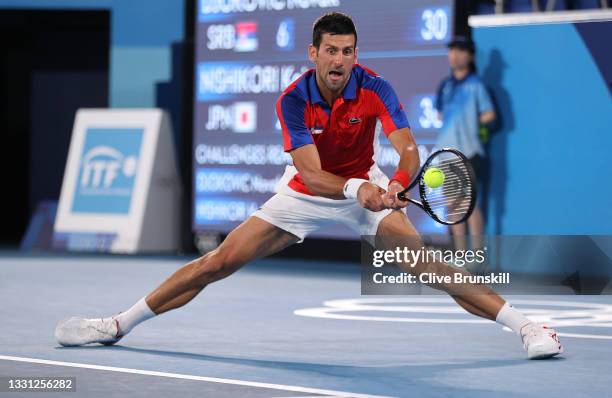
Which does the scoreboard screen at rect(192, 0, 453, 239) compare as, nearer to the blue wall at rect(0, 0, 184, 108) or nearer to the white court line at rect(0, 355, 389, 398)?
the blue wall at rect(0, 0, 184, 108)

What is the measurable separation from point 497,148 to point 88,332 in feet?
19.5

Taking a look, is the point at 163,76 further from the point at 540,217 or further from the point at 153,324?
the point at 153,324

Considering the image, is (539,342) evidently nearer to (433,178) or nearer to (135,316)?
(433,178)

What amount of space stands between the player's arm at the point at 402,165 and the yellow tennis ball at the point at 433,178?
9 cm

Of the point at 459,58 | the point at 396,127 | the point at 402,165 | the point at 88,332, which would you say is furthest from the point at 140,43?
the point at 402,165

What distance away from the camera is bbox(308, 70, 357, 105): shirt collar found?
6754 mm

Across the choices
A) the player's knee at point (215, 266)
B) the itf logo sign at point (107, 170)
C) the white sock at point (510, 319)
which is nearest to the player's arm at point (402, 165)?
the white sock at point (510, 319)

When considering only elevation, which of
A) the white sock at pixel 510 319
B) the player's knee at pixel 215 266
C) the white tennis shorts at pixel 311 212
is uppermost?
the white tennis shorts at pixel 311 212

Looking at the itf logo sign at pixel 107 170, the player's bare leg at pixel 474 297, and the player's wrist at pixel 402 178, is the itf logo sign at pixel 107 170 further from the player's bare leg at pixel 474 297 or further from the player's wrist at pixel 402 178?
the player's wrist at pixel 402 178

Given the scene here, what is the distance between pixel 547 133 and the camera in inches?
467

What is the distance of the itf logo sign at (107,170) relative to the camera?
48.9ft

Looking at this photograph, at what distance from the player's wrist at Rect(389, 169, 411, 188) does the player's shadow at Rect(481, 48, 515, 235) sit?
5.71 m

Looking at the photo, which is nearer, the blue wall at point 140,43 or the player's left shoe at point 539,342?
the player's left shoe at point 539,342

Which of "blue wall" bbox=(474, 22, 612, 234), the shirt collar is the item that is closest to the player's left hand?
the shirt collar
